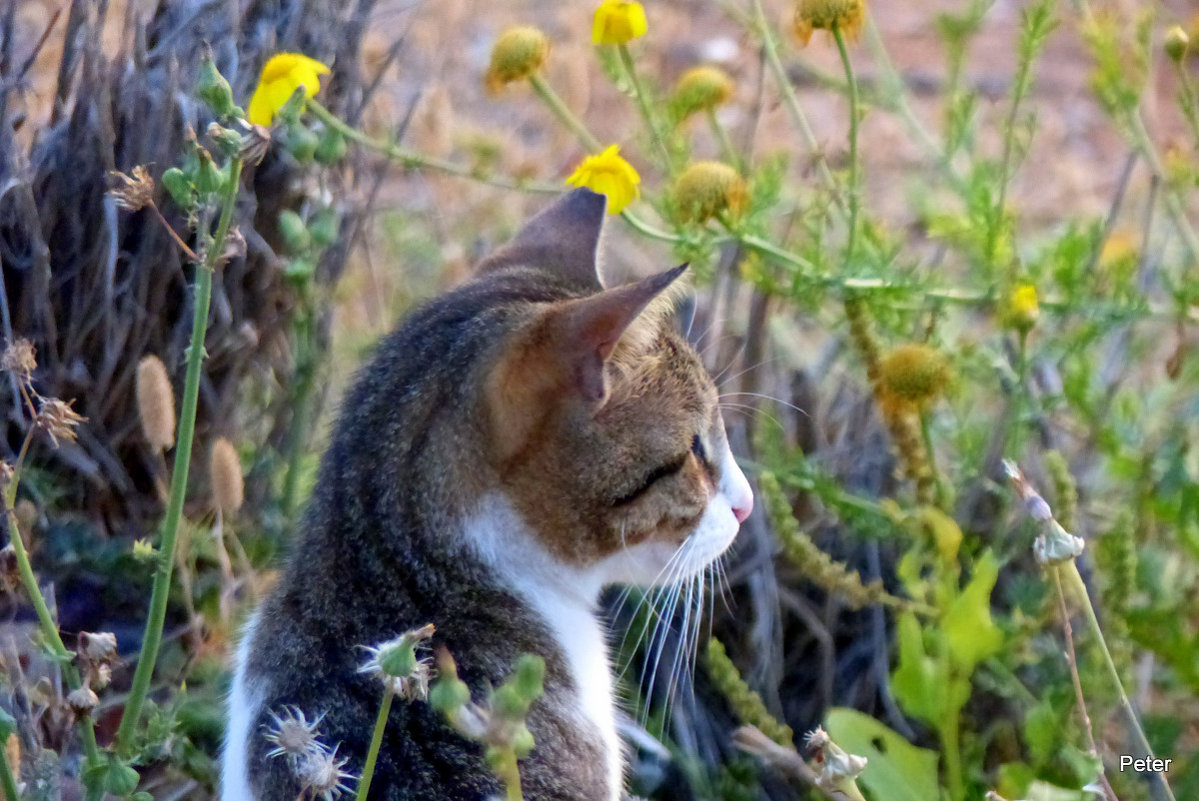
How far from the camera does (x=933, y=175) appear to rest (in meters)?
3.56

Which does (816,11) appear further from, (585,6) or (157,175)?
(585,6)

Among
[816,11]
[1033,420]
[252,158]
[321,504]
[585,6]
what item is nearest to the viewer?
[252,158]

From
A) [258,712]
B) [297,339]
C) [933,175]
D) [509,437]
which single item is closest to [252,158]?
[509,437]

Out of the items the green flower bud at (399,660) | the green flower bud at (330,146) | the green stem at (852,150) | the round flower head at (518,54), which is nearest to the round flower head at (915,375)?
the green stem at (852,150)

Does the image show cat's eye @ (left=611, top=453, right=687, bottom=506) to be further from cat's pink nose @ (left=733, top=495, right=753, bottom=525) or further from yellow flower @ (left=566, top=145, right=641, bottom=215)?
yellow flower @ (left=566, top=145, right=641, bottom=215)

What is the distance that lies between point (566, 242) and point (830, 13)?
0.44 meters

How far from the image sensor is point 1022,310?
1771mm

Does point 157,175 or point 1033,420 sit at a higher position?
point 157,175

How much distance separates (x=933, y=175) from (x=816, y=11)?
1932 millimetres

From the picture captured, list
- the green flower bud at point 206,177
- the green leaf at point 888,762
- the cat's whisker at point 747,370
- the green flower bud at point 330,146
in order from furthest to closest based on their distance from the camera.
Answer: the cat's whisker at point 747,370 → the green flower bud at point 330,146 → the green leaf at point 888,762 → the green flower bud at point 206,177

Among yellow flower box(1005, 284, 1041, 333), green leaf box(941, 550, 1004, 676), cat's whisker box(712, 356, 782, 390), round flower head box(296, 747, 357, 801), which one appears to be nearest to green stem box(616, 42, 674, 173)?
cat's whisker box(712, 356, 782, 390)

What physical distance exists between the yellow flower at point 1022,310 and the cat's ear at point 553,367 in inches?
23.2

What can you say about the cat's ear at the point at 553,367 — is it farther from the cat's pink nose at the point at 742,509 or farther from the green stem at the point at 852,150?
the green stem at the point at 852,150

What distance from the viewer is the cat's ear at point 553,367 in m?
1.37
